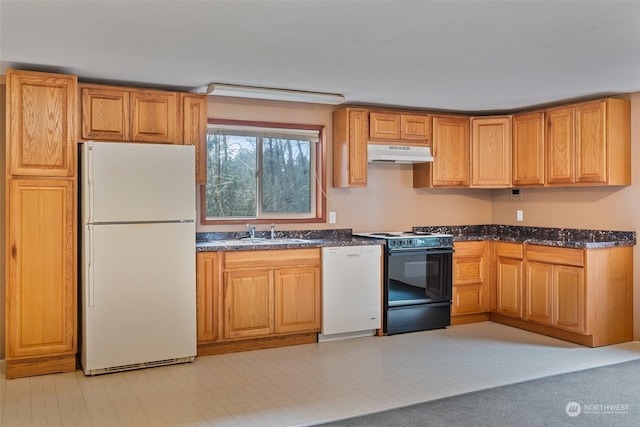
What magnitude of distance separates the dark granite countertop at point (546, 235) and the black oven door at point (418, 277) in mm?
319

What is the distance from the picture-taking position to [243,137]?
508 centimetres

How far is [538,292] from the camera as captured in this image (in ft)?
16.5

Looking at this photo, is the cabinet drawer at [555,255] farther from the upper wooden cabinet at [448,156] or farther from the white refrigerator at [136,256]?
the white refrigerator at [136,256]

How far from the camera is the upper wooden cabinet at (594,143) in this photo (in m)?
4.70

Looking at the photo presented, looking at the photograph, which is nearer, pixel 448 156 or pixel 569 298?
pixel 569 298

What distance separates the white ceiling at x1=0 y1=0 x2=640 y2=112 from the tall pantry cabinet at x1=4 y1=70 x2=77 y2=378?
0.27 m

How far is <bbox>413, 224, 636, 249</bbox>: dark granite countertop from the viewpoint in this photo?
15.6ft

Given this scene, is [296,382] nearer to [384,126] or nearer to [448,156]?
[384,126]

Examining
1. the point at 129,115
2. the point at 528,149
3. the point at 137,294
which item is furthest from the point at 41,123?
the point at 528,149

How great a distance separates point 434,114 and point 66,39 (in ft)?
11.7

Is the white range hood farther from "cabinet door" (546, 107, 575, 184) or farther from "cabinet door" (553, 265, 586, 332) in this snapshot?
"cabinet door" (553, 265, 586, 332)

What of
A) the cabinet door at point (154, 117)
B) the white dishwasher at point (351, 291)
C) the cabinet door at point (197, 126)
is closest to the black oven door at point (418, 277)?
the white dishwasher at point (351, 291)

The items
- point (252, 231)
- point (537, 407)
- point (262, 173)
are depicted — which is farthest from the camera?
point (262, 173)

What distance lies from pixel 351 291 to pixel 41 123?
9.18ft
